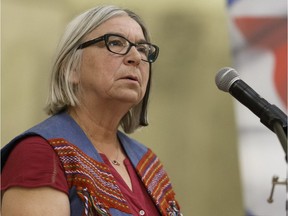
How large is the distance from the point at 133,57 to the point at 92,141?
29cm

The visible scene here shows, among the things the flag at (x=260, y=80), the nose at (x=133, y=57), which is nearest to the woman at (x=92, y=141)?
the nose at (x=133, y=57)

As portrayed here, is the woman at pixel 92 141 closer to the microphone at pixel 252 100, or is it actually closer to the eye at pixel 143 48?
the eye at pixel 143 48

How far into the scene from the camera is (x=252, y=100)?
104 cm

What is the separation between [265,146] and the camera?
7.59ft

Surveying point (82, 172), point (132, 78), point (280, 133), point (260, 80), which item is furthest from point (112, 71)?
point (260, 80)

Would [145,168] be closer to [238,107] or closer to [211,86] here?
[238,107]

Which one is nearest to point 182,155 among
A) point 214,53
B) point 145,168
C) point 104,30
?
point 214,53

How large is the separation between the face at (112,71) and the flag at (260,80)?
2.99ft

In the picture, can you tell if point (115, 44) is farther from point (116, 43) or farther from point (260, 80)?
point (260, 80)

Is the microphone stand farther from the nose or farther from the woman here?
the nose

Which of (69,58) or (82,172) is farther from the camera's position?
(69,58)

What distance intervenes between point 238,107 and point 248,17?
0.46 meters

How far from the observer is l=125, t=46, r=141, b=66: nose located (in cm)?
154

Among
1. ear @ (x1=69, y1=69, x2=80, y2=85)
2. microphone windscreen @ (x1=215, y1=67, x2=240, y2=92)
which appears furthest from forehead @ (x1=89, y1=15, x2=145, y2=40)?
microphone windscreen @ (x1=215, y1=67, x2=240, y2=92)
